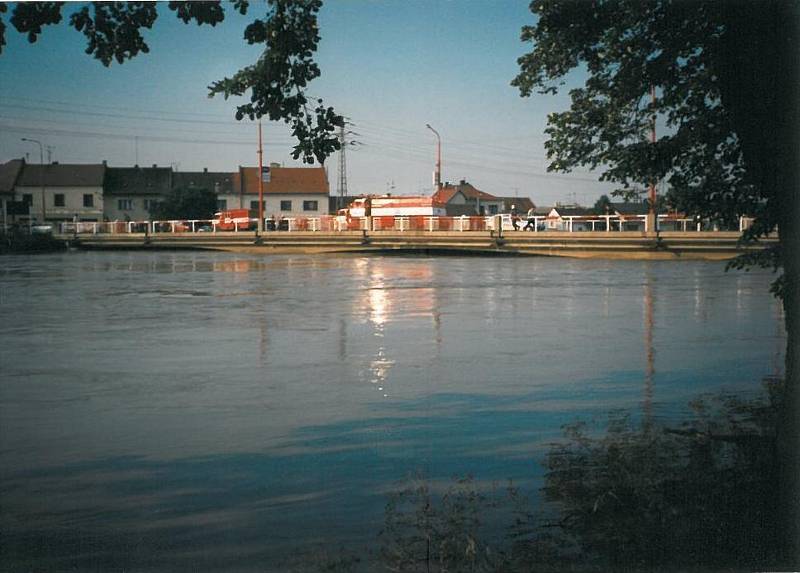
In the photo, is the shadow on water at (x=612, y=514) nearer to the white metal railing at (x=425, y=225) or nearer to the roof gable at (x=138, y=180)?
the white metal railing at (x=425, y=225)

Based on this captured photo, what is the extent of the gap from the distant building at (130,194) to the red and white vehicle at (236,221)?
27.7 metres

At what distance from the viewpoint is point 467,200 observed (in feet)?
460

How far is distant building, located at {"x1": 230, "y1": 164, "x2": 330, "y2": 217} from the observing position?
344 ft

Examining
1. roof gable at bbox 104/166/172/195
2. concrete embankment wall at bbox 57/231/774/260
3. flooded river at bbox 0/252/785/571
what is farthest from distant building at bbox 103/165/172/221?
flooded river at bbox 0/252/785/571

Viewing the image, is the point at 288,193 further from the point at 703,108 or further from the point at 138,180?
the point at 703,108

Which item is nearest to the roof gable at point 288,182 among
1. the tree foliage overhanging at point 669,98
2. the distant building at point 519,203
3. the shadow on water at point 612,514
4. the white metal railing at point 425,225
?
the white metal railing at point 425,225

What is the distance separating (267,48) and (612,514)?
4278mm

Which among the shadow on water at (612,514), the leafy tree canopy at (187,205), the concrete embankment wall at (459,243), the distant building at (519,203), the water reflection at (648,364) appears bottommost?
the shadow on water at (612,514)

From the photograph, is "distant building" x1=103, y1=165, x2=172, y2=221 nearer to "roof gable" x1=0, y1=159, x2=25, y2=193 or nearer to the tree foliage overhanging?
"roof gable" x1=0, y1=159, x2=25, y2=193

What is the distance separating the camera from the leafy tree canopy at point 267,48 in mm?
6680

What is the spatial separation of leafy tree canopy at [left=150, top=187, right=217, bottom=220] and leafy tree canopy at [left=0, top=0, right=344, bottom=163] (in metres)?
79.7

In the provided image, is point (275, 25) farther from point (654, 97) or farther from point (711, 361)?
point (711, 361)

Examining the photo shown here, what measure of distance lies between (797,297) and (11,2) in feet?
18.3

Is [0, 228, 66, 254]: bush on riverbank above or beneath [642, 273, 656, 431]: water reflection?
above
